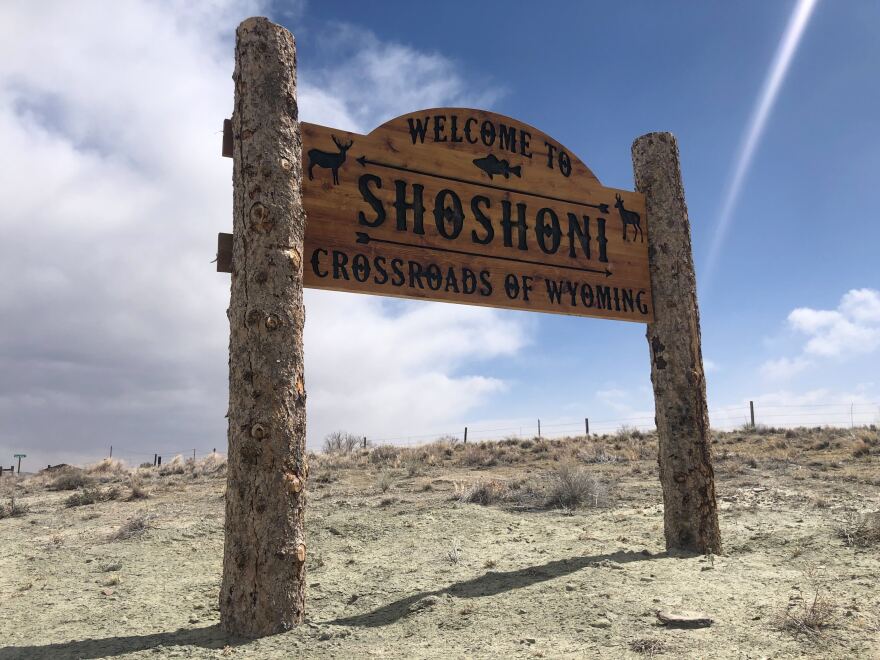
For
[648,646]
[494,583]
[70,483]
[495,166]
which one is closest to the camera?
[648,646]

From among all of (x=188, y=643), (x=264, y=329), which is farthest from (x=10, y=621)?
(x=264, y=329)

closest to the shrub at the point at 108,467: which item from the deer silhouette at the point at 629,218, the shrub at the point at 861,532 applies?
the deer silhouette at the point at 629,218

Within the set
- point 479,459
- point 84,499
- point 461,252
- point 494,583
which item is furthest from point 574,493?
point 84,499

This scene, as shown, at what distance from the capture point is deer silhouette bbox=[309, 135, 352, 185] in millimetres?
5688

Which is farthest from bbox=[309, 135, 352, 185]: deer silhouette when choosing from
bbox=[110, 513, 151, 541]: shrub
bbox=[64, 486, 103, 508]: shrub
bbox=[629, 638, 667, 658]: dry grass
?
bbox=[64, 486, 103, 508]: shrub

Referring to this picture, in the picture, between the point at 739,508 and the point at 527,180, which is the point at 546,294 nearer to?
the point at 527,180

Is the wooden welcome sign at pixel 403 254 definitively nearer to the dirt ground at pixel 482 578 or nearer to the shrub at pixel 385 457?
the dirt ground at pixel 482 578

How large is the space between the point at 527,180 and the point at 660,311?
214cm

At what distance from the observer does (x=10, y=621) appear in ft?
18.3

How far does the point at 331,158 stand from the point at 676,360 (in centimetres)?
427

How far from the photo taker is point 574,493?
1020 cm

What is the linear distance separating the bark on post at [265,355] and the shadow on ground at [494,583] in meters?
0.60

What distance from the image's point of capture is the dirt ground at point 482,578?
170 inches

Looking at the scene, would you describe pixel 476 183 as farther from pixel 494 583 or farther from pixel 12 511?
pixel 12 511
